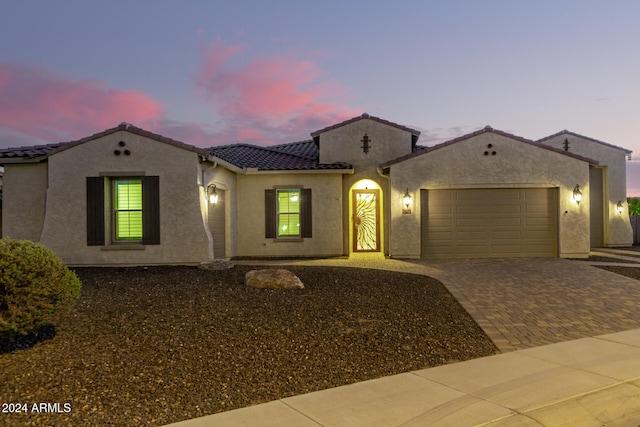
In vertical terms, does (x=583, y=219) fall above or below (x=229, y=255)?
above

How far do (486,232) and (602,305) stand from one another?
24.2 ft

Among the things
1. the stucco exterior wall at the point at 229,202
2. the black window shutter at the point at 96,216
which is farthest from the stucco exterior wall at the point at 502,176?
the black window shutter at the point at 96,216

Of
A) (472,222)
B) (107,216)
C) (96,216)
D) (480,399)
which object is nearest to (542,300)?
(480,399)

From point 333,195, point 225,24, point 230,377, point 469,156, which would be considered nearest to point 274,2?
point 225,24

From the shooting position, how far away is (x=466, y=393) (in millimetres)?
4246

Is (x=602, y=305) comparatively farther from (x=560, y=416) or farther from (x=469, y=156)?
(x=469, y=156)

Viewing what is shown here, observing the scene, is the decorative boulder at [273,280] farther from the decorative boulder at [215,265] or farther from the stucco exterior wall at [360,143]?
the stucco exterior wall at [360,143]

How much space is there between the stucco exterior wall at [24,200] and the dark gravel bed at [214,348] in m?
5.88

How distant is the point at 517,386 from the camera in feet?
14.5

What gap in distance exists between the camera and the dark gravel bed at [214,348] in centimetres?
408

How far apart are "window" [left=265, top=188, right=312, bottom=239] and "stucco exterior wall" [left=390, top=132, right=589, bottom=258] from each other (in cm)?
310

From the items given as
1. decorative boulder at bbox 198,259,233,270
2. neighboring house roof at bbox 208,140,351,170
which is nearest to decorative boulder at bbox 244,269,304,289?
decorative boulder at bbox 198,259,233,270

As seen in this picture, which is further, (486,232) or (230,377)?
(486,232)

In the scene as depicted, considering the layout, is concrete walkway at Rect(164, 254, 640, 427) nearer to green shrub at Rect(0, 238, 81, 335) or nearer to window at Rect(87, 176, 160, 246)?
green shrub at Rect(0, 238, 81, 335)
